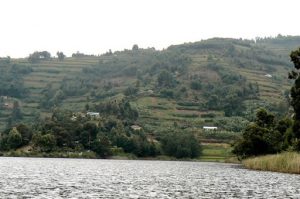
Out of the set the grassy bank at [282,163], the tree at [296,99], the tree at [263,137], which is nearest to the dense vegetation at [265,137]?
the tree at [263,137]

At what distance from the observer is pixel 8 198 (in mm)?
51312

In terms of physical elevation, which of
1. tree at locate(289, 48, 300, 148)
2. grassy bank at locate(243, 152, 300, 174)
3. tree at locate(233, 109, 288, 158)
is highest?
tree at locate(289, 48, 300, 148)

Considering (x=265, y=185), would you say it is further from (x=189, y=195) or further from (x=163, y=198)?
(x=163, y=198)

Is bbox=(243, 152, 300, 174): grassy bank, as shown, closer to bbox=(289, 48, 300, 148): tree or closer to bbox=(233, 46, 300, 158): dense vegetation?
bbox=(289, 48, 300, 148): tree

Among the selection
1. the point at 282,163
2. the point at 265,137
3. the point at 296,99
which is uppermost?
the point at 296,99

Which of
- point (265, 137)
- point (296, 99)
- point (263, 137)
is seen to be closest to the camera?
point (296, 99)

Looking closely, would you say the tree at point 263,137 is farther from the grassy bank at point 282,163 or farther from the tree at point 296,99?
the tree at point 296,99

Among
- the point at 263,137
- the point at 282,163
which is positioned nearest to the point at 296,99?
the point at 282,163

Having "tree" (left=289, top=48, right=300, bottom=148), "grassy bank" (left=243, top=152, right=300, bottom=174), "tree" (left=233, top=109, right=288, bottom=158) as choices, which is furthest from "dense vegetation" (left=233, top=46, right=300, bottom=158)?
"tree" (left=289, top=48, right=300, bottom=148)

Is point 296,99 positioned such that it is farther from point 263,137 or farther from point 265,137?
point 265,137

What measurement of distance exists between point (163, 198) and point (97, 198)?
7192 millimetres

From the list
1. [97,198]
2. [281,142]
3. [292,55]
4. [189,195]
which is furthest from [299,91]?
[97,198]

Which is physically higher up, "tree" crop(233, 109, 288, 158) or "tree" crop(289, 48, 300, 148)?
"tree" crop(289, 48, 300, 148)

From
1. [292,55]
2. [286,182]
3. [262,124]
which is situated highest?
[292,55]
